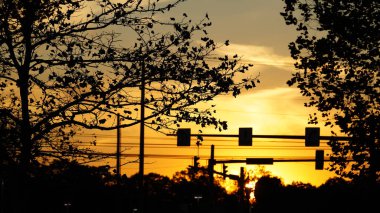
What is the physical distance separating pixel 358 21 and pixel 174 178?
5275 inches

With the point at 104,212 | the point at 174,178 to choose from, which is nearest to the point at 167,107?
the point at 104,212

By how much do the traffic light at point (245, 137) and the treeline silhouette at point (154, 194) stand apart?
490 centimetres

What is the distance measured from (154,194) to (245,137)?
111451 mm

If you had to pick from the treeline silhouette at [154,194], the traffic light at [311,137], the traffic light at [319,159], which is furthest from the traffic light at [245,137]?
the traffic light at [319,159]

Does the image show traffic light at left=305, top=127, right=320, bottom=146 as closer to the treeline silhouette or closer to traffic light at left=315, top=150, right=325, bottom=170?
the treeline silhouette

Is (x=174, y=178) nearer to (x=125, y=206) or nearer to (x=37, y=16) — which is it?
(x=125, y=206)

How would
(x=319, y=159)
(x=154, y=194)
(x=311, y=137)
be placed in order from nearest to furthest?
(x=311, y=137), (x=319, y=159), (x=154, y=194)

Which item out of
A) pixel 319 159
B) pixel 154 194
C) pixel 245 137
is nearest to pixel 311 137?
pixel 245 137

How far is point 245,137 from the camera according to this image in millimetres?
42594

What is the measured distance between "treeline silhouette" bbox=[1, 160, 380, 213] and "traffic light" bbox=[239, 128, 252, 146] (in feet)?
16.1

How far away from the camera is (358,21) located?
82.7 ft

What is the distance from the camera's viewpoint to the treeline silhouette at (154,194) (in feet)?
55.3

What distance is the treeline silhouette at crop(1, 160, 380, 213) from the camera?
16859 millimetres

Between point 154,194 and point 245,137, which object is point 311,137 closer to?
point 245,137
